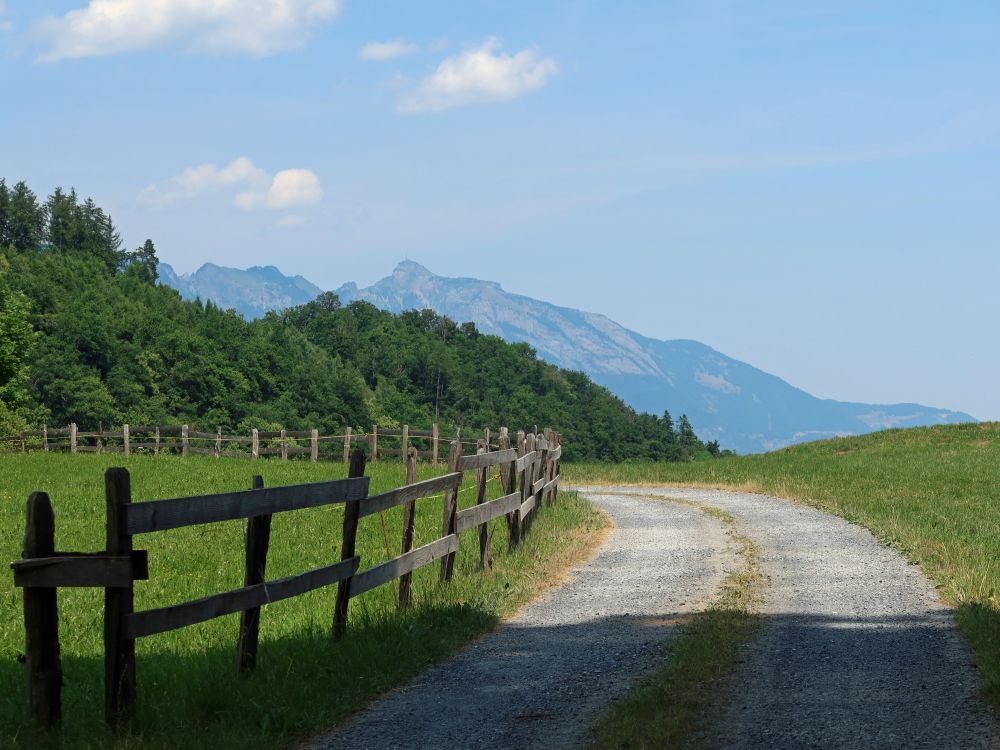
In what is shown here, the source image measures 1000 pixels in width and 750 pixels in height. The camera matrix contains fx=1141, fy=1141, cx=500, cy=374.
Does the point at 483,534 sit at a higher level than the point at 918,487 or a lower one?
higher

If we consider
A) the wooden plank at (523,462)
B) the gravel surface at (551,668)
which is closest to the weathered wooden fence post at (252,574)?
the gravel surface at (551,668)

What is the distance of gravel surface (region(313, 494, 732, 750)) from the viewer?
734cm

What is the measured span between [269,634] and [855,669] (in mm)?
5214

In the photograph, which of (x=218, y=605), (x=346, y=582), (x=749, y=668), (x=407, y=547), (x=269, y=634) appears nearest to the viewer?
(x=218, y=605)

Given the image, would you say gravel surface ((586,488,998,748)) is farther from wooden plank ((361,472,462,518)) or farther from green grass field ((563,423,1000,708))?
wooden plank ((361,472,462,518))

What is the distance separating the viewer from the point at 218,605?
25.5 feet

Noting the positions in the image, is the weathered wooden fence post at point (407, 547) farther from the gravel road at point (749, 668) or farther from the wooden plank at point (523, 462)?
the wooden plank at point (523, 462)

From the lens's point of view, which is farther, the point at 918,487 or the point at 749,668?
the point at 918,487

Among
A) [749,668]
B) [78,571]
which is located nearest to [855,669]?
[749,668]

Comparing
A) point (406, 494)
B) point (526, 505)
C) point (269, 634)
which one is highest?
point (406, 494)

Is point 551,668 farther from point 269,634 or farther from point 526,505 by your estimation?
point 526,505

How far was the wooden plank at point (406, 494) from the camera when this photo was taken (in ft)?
33.5

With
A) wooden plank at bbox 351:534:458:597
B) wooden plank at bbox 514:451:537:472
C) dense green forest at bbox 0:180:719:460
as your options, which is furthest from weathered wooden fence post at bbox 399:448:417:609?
dense green forest at bbox 0:180:719:460

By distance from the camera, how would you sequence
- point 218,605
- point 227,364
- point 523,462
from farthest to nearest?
point 227,364 < point 523,462 < point 218,605
